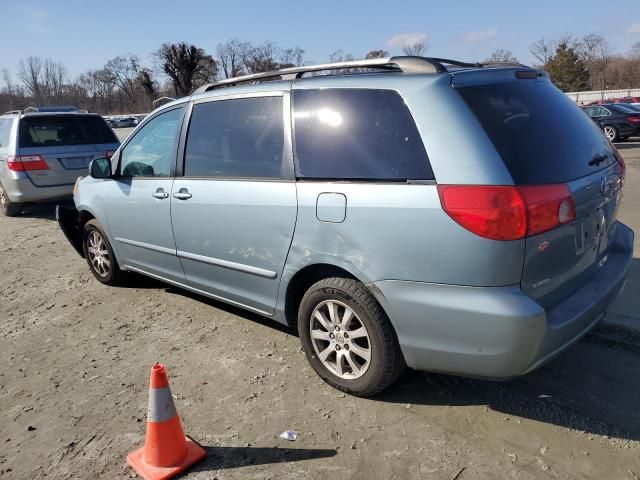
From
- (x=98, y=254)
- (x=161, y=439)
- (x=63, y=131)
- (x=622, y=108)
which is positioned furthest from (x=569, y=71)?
(x=161, y=439)

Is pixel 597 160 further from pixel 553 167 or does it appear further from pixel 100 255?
pixel 100 255

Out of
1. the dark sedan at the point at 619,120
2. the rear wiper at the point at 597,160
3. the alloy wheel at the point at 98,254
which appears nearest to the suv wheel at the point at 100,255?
the alloy wheel at the point at 98,254

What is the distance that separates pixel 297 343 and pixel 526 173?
209 centimetres

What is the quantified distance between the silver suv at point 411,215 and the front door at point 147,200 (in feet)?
1.45

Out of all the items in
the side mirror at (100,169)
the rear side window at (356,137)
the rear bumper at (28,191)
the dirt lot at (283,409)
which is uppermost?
the rear side window at (356,137)

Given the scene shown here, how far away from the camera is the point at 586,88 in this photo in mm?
63312

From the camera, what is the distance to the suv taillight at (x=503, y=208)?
95.4 inches

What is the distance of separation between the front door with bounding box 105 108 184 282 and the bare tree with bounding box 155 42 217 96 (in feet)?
250

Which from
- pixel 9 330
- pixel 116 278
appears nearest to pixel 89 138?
pixel 116 278

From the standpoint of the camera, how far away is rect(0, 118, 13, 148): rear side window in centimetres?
899

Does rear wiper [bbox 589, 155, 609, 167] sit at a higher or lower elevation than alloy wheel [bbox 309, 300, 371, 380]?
higher

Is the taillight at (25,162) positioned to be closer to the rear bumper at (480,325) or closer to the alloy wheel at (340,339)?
the alloy wheel at (340,339)

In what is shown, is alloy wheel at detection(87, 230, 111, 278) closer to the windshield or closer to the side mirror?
the side mirror

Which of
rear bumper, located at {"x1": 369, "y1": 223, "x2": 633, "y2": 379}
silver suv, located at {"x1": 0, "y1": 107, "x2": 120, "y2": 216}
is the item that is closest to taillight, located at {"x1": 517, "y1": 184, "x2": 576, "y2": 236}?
rear bumper, located at {"x1": 369, "y1": 223, "x2": 633, "y2": 379}
